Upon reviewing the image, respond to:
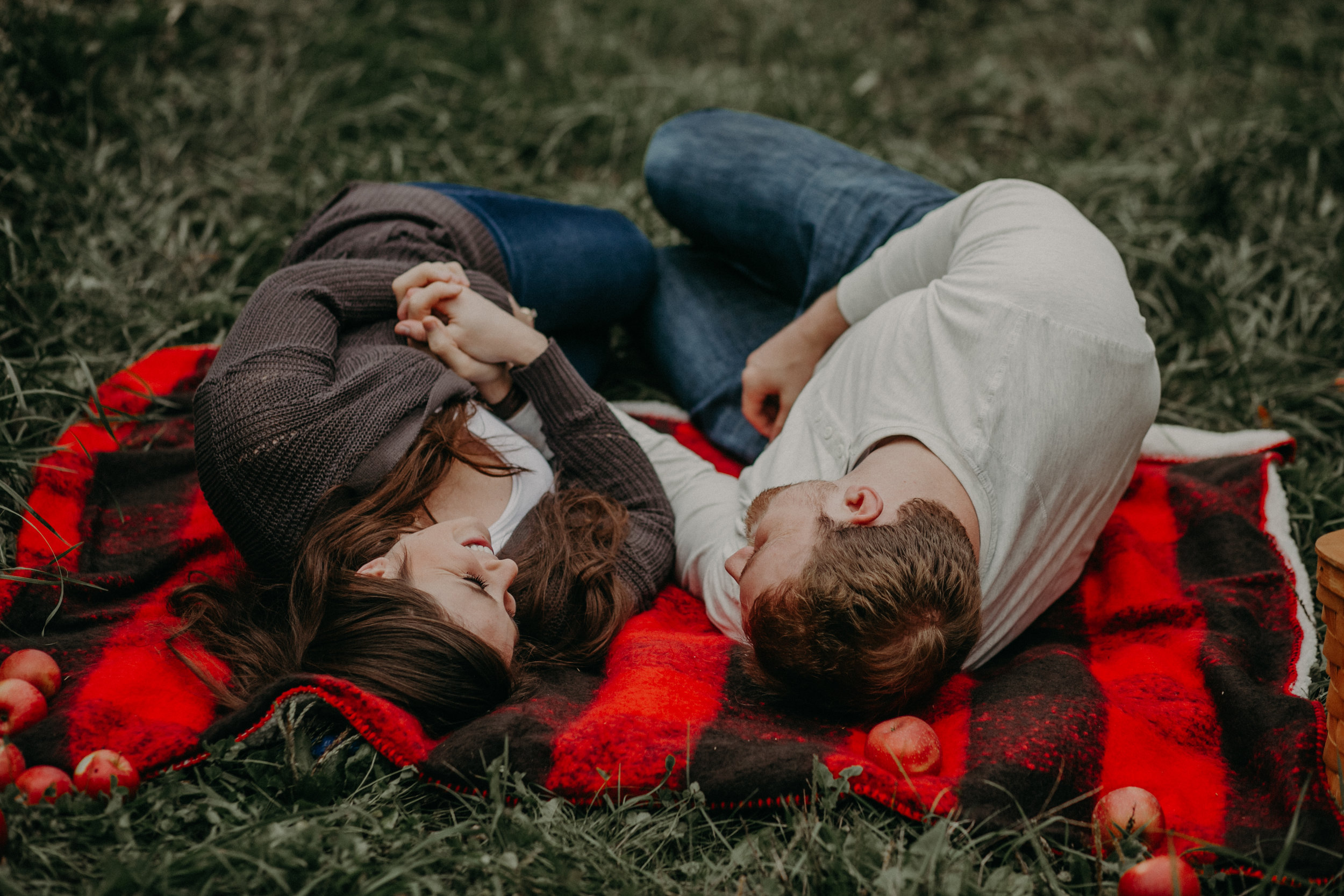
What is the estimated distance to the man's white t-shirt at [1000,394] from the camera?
71.9 inches

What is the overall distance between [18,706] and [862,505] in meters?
1.58

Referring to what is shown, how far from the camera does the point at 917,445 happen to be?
190 centimetres

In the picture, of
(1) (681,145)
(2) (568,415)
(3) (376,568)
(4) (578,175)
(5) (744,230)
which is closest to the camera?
(3) (376,568)

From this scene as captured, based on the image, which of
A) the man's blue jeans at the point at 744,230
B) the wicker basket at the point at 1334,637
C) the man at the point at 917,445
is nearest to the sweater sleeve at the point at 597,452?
the man at the point at 917,445

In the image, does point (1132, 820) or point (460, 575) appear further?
point (460, 575)

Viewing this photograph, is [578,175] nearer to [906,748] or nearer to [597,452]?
[597,452]

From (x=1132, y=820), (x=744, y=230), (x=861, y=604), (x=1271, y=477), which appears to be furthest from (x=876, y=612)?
(x=744, y=230)

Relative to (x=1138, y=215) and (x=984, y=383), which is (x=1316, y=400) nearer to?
(x=1138, y=215)

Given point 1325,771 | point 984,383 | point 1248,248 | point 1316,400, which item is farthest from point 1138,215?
point 1325,771

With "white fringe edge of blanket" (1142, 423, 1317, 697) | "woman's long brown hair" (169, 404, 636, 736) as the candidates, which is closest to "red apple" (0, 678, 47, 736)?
"woman's long brown hair" (169, 404, 636, 736)

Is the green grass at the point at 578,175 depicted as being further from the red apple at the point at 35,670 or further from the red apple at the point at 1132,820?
the red apple at the point at 35,670

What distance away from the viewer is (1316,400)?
276 centimetres

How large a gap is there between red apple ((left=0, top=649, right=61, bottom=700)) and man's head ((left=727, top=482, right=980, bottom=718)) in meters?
1.31

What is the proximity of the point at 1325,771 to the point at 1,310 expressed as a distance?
3.35m
